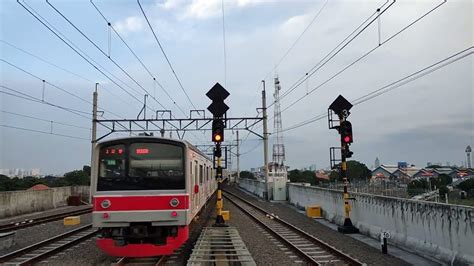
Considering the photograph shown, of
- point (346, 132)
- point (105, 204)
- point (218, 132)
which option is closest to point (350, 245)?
point (346, 132)

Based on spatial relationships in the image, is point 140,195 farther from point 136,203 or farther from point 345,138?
point 345,138

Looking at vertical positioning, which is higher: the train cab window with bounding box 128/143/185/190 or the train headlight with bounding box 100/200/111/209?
the train cab window with bounding box 128/143/185/190

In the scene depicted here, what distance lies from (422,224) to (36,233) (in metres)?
13.0

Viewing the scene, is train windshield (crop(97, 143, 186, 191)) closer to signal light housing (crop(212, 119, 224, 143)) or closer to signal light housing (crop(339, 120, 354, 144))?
signal light housing (crop(212, 119, 224, 143))

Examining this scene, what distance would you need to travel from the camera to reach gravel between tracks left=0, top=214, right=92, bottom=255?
12570 millimetres

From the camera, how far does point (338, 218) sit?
17.0 metres

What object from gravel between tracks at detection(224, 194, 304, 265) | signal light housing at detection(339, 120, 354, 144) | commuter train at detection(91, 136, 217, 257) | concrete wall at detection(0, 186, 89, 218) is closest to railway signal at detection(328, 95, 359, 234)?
signal light housing at detection(339, 120, 354, 144)

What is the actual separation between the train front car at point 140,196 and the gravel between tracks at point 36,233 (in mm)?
4248

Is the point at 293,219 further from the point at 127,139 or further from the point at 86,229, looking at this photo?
the point at 127,139

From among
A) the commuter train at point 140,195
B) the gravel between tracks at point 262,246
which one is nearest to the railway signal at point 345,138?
the gravel between tracks at point 262,246

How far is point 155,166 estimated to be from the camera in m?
9.22

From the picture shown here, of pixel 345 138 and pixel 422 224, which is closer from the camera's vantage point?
pixel 422 224

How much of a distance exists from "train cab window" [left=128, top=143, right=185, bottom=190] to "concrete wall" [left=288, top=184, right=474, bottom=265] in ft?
19.5

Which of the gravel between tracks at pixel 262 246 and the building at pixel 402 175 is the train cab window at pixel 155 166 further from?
the building at pixel 402 175
